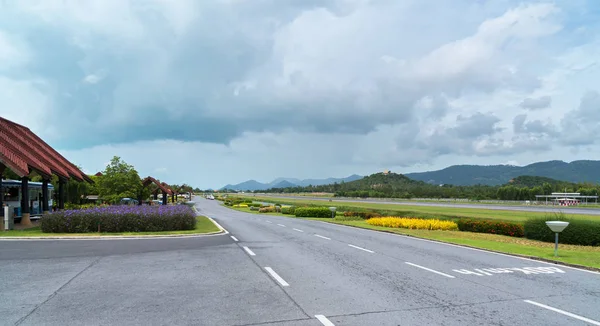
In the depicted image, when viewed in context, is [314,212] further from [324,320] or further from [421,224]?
[324,320]

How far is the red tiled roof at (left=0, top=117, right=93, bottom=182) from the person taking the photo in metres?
21.1

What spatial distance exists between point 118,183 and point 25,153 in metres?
14.0

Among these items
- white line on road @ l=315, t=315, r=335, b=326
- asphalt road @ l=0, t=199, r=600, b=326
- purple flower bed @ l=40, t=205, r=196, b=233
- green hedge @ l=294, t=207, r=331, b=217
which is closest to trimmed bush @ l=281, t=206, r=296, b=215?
green hedge @ l=294, t=207, r=331, b=217

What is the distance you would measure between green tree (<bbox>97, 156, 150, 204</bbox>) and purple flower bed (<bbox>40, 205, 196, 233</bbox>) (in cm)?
1681

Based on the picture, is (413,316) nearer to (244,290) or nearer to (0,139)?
(244,290)

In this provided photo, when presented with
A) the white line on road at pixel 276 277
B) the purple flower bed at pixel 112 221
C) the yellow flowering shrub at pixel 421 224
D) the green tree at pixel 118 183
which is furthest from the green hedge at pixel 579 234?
the green tree at pixel 118 183

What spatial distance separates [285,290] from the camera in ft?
27.0

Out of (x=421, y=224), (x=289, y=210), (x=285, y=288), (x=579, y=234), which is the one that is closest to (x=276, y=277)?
(x=285, y=288)

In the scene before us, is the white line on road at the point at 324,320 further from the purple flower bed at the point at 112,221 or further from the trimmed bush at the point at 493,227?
the trimmed bush at the point at 493,227

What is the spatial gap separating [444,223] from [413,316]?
932 inches

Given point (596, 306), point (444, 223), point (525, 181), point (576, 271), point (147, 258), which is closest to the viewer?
point (596, 306)

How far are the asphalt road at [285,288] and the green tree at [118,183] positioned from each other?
79.2 feet

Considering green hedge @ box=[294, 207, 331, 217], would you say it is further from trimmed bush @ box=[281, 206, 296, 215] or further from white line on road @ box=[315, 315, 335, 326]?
white line on road @ box=[315, 315, 335, 326]

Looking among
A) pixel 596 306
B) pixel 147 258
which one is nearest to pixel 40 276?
pixel 147 258
